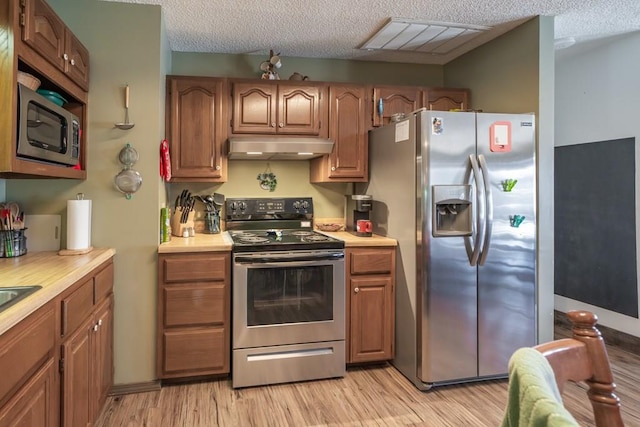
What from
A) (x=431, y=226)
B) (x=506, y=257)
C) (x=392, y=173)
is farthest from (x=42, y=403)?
(x=506, y=257)

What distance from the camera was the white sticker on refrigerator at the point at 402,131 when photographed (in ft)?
8.83

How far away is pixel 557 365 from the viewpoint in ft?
2.50

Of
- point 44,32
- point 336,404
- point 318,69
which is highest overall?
point 318,69

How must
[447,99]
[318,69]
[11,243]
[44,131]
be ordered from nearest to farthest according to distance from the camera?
[44,131]
[11,243]
[447,99]
[318,69]

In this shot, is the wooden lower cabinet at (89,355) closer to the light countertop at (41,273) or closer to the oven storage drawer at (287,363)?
the light countertop at (41,273)

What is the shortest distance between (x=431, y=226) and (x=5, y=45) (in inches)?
88.1

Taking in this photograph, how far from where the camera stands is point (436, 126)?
2535 millimetres

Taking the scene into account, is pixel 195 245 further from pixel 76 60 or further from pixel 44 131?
pixel 76 60

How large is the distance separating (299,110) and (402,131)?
849 millimetres

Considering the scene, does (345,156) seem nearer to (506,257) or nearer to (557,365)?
(506,257)

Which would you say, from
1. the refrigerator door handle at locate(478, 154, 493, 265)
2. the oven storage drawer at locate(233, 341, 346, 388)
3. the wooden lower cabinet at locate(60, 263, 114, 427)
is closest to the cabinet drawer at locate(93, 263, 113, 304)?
the wooden lower cabinet at locate(60, 263, 114, 427)

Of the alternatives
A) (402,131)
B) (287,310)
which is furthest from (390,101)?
(287,310)

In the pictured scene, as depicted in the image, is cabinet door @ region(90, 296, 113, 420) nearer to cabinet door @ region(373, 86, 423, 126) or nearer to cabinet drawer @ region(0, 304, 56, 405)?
cabinet drawer @ region(0, 304, 56, 405)

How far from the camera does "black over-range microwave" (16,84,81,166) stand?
1.64m
